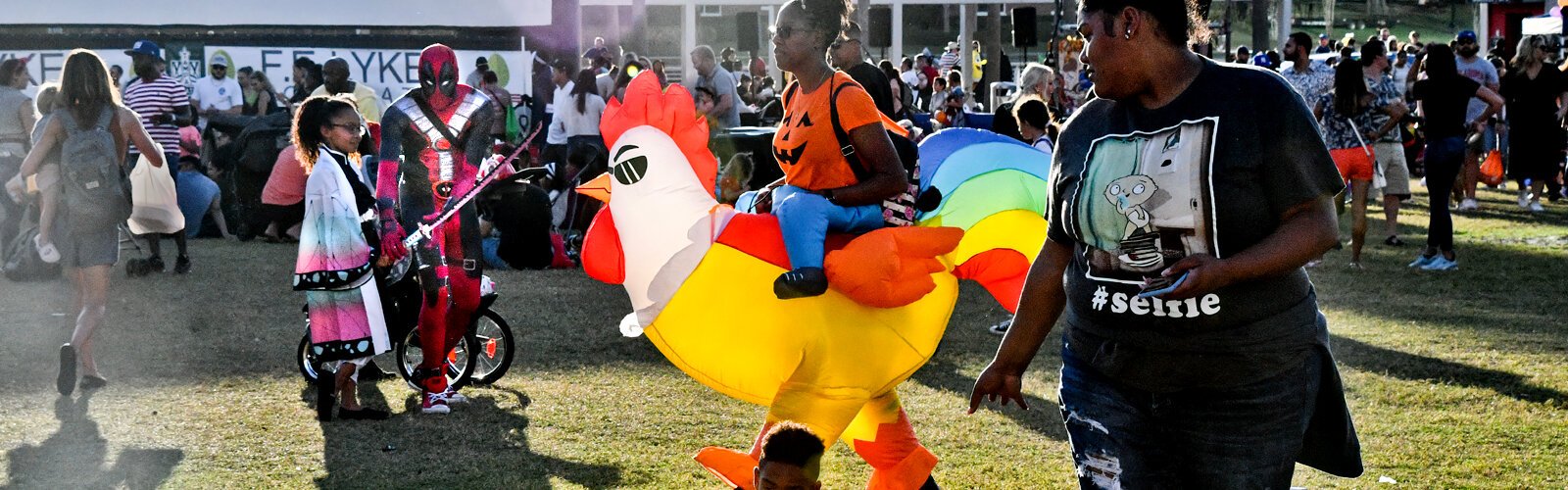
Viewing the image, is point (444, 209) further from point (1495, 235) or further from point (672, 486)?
point (1495, 235)

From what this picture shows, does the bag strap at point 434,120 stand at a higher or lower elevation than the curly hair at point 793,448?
higher

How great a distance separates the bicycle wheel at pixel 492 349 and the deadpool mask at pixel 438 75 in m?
1.30

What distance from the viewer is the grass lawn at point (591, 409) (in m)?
6.27

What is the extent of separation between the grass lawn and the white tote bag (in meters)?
0.81

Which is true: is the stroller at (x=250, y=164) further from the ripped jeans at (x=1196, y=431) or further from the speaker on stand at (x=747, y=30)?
the ripped jeans at (x=1196, y=431)

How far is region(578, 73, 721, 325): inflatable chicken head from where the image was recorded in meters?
4.55

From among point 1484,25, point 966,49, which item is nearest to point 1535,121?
point 966,49

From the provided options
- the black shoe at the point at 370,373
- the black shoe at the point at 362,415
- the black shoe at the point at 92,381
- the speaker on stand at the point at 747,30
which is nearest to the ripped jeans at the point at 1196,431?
the black shoe at the point at 362,415

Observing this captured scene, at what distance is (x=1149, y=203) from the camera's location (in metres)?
3.07

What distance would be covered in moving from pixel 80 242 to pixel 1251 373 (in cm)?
A: 645

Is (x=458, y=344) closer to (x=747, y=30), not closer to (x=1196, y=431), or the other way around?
(x=1196, y=431)

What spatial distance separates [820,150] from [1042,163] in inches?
37.4

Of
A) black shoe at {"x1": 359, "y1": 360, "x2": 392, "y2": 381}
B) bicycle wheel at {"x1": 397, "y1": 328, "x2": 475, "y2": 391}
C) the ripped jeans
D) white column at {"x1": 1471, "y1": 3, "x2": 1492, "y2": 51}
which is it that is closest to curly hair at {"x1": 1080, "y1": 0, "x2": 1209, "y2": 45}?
the ripped jeans

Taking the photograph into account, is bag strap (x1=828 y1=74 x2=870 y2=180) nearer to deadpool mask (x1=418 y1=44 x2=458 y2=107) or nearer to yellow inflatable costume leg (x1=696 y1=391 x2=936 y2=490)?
yellow inflatable costume leg (x1=696 y1=391 x2=936 y2=490)
